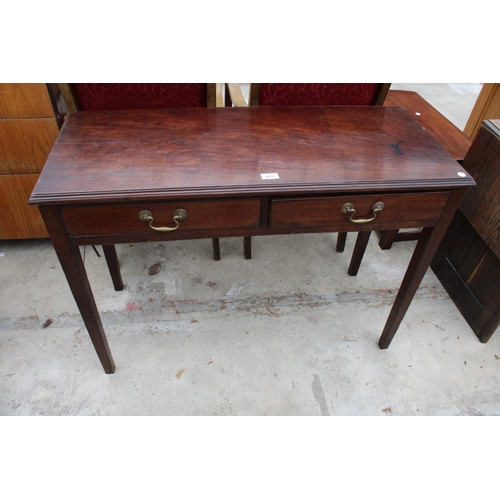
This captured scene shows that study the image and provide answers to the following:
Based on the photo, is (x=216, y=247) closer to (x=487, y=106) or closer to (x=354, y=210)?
(x=354, y=210)

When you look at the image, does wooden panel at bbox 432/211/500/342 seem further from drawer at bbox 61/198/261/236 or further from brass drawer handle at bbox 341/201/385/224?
drawer at bbox 61/198/261/236

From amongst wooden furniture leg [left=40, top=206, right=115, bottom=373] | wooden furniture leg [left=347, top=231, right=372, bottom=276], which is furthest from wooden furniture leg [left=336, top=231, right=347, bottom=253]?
wooden furniture leg [left=40, top=206, right=115, bottom=373]

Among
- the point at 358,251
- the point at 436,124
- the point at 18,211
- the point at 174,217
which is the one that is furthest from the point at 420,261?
the point at 18,211

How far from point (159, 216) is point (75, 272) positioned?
13.1 inches

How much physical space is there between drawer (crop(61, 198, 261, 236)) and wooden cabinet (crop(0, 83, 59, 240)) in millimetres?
773

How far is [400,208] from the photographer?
3.95 feet

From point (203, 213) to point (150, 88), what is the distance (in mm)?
686

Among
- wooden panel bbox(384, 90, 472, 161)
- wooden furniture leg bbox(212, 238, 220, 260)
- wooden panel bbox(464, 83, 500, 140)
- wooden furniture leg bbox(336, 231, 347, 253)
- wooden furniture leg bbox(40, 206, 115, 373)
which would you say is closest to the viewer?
wooden furniture leg bbox(40, 206, 115, 373)

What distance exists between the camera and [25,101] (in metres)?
1.56

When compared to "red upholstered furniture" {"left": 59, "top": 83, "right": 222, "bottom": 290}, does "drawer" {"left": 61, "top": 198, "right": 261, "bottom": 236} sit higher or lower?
lower

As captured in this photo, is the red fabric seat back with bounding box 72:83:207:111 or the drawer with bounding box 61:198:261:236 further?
the red fabric seat back with bounding box 72:83:207:111

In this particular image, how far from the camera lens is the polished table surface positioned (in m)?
1.08

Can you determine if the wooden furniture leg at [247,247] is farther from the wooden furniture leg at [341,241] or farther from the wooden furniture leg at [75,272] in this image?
the wooden furniture leg at [75,272]

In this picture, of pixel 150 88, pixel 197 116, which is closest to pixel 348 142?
pixel 197 116
